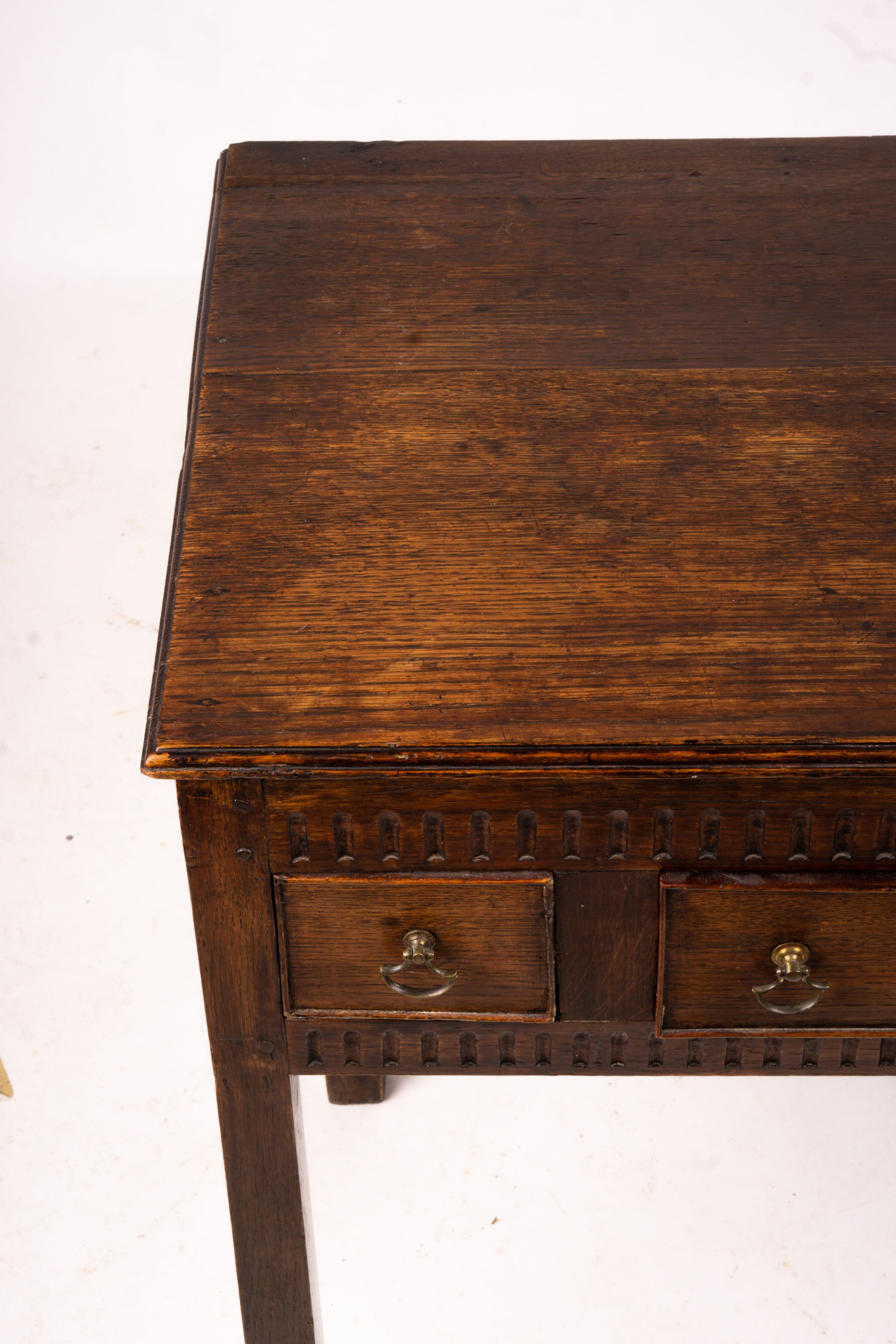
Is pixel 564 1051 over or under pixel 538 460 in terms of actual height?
→ under

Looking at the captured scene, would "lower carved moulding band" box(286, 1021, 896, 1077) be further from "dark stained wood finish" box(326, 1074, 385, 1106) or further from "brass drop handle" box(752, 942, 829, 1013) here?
"dark stained wood finish" box(326, 1074, 385, 1106)

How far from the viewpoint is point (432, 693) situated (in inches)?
44.1

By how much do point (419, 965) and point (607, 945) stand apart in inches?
5.7

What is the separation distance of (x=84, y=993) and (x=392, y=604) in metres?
1.01

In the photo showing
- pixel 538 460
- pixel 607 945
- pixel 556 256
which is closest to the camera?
pixel 607 945

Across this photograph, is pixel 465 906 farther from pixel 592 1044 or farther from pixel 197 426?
pixel 197 426

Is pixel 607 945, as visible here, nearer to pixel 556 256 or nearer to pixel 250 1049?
pixel 250 1049

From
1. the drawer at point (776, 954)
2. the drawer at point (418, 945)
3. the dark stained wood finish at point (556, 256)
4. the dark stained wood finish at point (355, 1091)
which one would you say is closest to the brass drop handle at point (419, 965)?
the drawer at point (418, 945)

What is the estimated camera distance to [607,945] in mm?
1215

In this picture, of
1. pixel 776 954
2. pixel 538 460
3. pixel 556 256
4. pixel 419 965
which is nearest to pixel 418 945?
pixel 419 965

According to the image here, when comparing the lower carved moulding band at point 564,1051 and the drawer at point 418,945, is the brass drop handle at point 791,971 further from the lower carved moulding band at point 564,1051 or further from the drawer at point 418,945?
the drawer at point 418,945

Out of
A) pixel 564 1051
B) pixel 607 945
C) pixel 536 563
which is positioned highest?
pixel 536 563

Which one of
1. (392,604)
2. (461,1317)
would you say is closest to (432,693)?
(392,604)

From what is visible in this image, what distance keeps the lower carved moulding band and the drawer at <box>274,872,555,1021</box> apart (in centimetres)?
3
